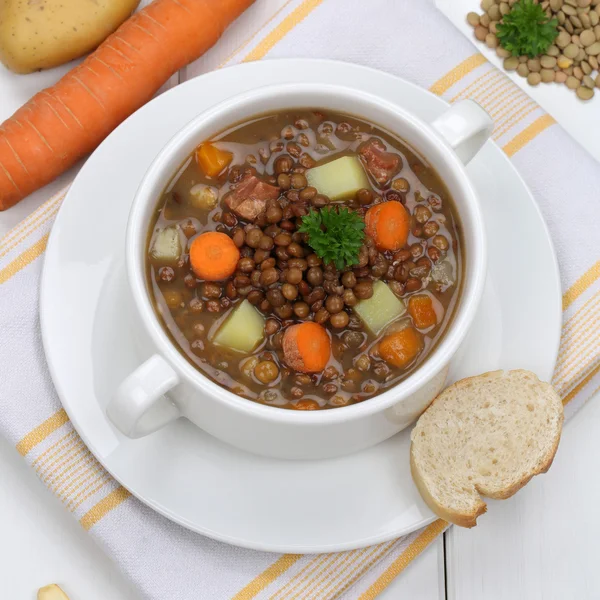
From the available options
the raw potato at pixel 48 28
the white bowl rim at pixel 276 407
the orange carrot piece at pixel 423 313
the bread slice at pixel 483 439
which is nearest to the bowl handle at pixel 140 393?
the white bowl rim at pixel 276 407

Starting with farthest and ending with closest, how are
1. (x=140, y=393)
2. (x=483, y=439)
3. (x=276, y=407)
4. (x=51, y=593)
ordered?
(x=51, y=593), (x=483, y=439), (x=276, y=407), (x=140, y=393)

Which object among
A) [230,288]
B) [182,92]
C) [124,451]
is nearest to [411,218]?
[230,288]

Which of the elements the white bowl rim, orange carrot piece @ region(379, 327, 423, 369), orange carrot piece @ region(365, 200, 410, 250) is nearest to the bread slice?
orange carrot piece @ region(379, 327, 423, 369)

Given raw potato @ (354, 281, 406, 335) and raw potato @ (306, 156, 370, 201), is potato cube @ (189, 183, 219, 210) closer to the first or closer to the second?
raw potato @ (306, 156, 370, 201)

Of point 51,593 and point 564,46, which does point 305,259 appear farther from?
point 564,46

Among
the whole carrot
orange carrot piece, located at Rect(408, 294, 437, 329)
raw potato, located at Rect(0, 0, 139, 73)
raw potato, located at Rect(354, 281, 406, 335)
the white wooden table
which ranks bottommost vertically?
the white wooden table

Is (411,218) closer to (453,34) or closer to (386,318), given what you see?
(386,318)

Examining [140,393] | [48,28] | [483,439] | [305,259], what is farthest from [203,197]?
[48,28]
